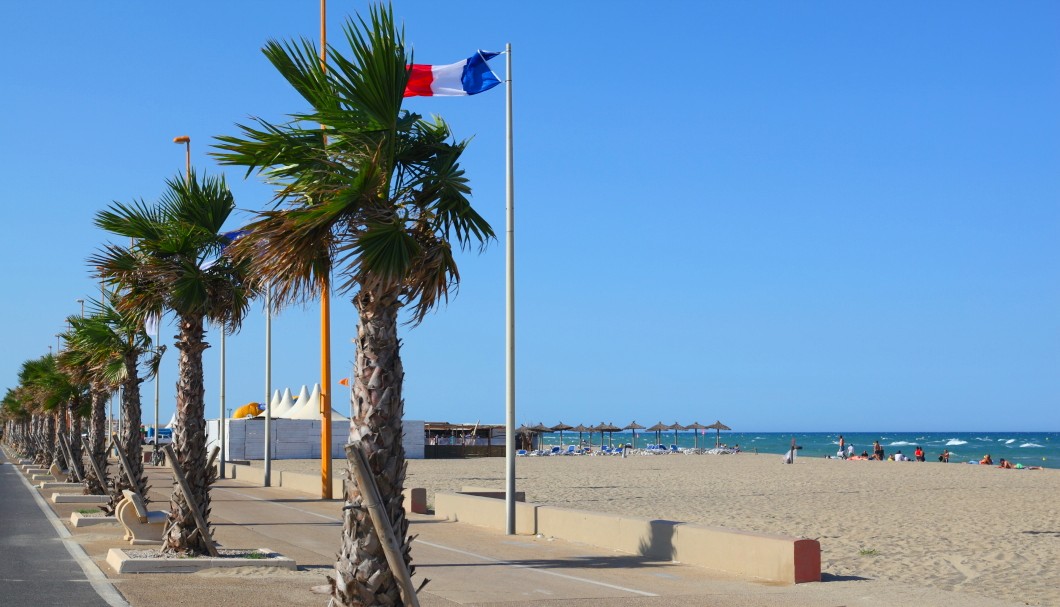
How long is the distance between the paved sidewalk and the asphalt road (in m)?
0.33

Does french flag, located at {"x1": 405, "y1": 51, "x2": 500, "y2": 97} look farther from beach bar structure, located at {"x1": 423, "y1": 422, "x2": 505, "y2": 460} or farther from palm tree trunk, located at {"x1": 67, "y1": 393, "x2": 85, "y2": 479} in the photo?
beach bar structure, located at {"x1": 423, "y1": 422, "x2": 505, "y2": 460}

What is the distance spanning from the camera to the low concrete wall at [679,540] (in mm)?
12477

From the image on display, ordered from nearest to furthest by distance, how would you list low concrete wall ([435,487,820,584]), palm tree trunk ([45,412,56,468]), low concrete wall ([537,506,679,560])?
low concrete wall ([435,487,820,584]) < low concrete wall ([537,506,679,560]) < palm tree trunk ([45,412,56,468])

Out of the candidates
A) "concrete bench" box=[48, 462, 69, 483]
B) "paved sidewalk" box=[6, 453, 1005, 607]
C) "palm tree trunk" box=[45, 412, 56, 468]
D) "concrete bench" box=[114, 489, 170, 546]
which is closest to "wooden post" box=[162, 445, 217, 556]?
"paved sidewalk" box=[6, 453, 1005, 607]

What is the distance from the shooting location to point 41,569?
13.5 meters

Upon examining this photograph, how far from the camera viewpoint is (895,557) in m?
15.7

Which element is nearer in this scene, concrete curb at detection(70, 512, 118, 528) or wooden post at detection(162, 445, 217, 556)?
wooden post at detection(162, 445, 217, 556)

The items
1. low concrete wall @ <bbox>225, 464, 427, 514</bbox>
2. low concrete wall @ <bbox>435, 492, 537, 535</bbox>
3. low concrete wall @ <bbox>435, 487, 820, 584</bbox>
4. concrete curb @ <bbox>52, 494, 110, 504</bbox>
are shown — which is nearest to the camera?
low concrete wall @ <bbox>435, 487, 820, 584</bbox>

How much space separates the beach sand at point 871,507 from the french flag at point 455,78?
30.9 ft

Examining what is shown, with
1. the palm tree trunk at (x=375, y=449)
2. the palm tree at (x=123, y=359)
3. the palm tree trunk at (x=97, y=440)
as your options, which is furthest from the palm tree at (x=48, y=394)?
the palm tree trunk at (x=375, y=449)

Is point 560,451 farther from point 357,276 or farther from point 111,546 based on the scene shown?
point 357,276

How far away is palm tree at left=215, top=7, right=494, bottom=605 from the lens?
785cm

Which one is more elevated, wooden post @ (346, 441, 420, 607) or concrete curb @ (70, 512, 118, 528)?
wooden post @ (346, 441, 420, 607)

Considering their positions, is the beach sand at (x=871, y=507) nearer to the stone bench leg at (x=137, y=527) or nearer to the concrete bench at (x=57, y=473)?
the concrete bench at (x=57, y=473)
